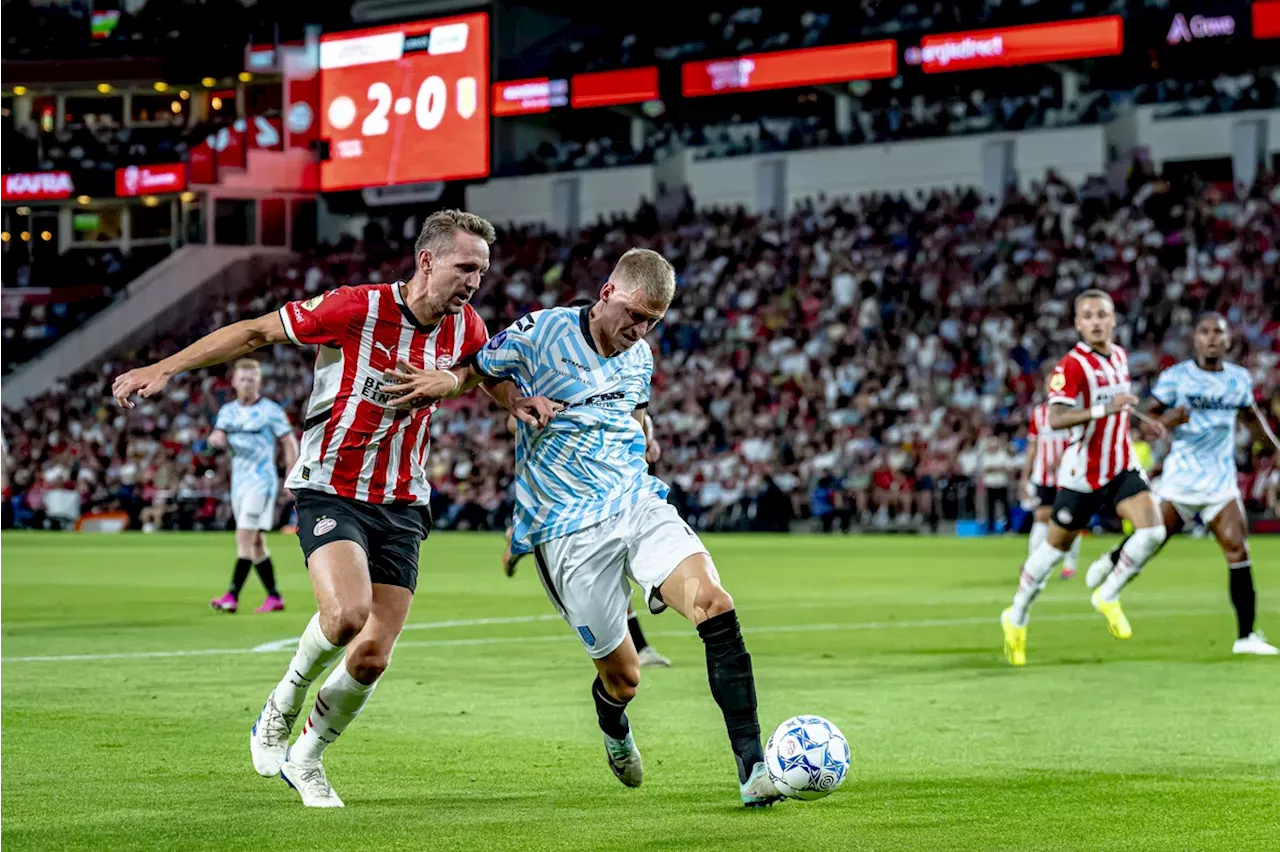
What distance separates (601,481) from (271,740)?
5.60 feet

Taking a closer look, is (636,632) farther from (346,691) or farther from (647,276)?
(647,276)

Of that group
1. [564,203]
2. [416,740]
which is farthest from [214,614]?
[564,203]

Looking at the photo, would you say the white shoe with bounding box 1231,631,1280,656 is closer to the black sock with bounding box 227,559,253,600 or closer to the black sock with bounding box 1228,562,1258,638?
the black sock with bounding box 1228,562,1258,638

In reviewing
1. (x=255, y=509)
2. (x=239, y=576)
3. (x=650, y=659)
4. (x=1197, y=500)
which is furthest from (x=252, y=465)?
(x=1197, y=500)

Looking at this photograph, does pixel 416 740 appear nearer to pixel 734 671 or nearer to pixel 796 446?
pixel 734 671

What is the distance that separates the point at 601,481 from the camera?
23.4 feet

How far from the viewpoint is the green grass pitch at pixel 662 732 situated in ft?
20.2

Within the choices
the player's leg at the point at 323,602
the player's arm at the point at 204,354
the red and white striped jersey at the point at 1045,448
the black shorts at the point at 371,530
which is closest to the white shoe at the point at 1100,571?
the red and white striped jersey at the point at 1045,448

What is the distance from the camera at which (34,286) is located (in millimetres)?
57406

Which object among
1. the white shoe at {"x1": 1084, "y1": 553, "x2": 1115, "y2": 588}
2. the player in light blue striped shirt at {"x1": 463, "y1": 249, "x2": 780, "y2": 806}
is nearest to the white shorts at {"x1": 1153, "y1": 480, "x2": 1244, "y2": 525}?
the white shoe at {"x1": 1084, "y1": 553, "x2": 1115, "y2": 588}

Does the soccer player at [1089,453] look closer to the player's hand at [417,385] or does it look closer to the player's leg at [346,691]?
the player's leg at [346,691]

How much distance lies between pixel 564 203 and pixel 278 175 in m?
9.72

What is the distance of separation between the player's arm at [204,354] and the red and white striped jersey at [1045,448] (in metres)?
13.4

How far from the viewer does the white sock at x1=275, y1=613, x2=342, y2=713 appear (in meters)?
6.94
